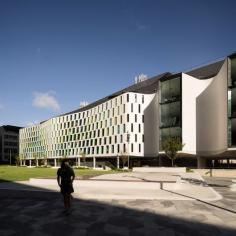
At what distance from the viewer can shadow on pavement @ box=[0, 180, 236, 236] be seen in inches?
365

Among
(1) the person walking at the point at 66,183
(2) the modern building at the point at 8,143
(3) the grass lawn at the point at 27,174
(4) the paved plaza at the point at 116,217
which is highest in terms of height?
(1) the person walking at the point at 66,183

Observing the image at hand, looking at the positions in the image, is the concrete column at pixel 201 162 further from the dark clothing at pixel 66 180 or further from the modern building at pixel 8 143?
the modern building at pixel 8 143

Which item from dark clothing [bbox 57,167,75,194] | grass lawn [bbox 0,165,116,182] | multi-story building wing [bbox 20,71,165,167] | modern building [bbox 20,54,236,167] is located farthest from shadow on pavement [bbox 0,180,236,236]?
multi-story building wing [bbox 20,71,165,167]

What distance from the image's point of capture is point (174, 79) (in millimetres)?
73312

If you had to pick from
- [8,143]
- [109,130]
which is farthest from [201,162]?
[8,143]

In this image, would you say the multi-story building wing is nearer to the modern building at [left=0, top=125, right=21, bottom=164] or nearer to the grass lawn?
the grass lawn

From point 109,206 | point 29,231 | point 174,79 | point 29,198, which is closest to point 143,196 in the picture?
point 109,206

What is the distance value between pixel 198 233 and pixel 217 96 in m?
63.8

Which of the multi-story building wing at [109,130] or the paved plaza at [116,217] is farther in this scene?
the multi-story building wing at [109,130]

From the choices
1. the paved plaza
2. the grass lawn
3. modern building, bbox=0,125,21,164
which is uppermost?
the paved plaza

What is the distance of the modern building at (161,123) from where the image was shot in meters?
67.2

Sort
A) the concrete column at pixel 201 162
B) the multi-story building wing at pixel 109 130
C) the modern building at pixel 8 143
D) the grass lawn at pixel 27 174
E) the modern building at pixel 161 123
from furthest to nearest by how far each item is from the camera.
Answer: the modern building at pixel 8 143, the multi-story building wing at pixel 109 130, the concrete column at pixel 201 162, the modern building at pixel 161 123, the grass lawn at pixel 27 174

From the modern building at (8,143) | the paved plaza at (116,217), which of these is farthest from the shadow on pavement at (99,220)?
the modern building at (8,143)

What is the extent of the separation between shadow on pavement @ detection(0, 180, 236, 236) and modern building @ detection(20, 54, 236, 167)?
165 feet
